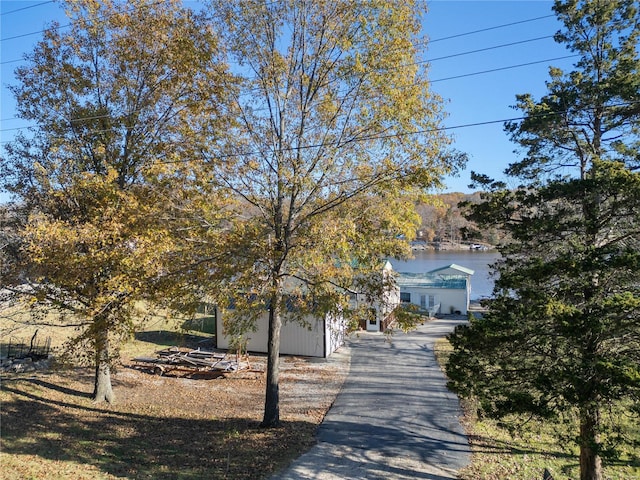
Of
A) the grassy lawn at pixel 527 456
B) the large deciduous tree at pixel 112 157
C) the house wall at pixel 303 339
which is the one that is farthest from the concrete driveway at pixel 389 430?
the large deciduous tree at pixel 112 157

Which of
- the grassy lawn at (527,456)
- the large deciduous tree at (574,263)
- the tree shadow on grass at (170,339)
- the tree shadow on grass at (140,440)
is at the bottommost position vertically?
the grassy lawn at (527,456)

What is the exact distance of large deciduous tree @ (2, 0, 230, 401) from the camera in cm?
817

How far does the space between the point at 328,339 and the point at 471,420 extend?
28.5ft

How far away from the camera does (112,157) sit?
10867 millimetres

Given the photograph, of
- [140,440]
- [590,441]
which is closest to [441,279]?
[140,440]

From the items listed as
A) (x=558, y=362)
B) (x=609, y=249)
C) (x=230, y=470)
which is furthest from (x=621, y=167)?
(x=230, y=470)

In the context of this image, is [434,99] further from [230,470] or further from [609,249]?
[230,470]

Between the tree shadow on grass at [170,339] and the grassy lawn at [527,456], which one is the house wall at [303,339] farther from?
the grassy lawn at [527,456]

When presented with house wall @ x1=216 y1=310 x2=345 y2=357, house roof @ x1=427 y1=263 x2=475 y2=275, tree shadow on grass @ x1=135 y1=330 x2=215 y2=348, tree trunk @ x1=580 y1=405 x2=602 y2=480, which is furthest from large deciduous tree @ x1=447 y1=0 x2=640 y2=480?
house roof @ x1=427 y1=263 x2=475 y2=275

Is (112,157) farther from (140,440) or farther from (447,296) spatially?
(447,296)

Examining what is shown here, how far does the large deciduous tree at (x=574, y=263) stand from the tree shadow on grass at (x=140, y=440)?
459 centimetres

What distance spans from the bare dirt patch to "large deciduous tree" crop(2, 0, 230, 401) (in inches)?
62.5

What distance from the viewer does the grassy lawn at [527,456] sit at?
866cm

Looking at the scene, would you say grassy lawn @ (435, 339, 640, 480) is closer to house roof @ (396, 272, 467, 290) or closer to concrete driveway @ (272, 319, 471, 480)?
concrete driveway @ (272, 319, 471, 480)
